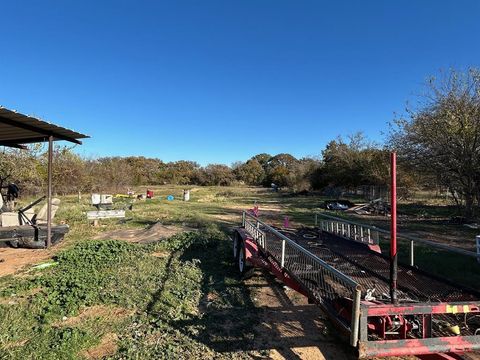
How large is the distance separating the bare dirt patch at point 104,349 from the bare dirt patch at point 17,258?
4.12 meters

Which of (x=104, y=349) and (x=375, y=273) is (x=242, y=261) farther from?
(x=104, y=349)

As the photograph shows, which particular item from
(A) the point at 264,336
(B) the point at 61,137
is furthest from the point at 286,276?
(B) the point at 61,137

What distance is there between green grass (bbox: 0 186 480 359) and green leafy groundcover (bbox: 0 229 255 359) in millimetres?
11

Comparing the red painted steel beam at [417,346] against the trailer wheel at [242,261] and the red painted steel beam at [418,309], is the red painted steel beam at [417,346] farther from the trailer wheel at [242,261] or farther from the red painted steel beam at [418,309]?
the trailer wheel at [242,261]

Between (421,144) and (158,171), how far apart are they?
56185 millimetres

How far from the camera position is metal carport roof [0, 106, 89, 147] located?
7637 millimetres

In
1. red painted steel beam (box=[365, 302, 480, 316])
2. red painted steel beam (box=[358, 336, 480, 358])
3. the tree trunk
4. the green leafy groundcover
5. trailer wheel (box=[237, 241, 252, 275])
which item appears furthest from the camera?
the tree trunk

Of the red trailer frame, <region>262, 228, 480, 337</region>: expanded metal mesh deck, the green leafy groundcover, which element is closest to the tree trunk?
<region>262, 228, 480, 337</region>: expanded metal mesh deck

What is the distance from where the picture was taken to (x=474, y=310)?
3.11m

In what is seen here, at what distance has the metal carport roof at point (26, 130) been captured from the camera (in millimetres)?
7637

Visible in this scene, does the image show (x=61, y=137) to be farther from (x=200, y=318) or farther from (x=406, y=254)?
(x=406, y=254)

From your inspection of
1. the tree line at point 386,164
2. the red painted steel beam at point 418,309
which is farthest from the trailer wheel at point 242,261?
the tree line at point 386,164

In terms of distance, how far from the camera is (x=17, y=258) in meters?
8.19

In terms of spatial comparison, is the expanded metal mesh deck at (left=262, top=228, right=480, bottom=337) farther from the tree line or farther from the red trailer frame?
the tree line
